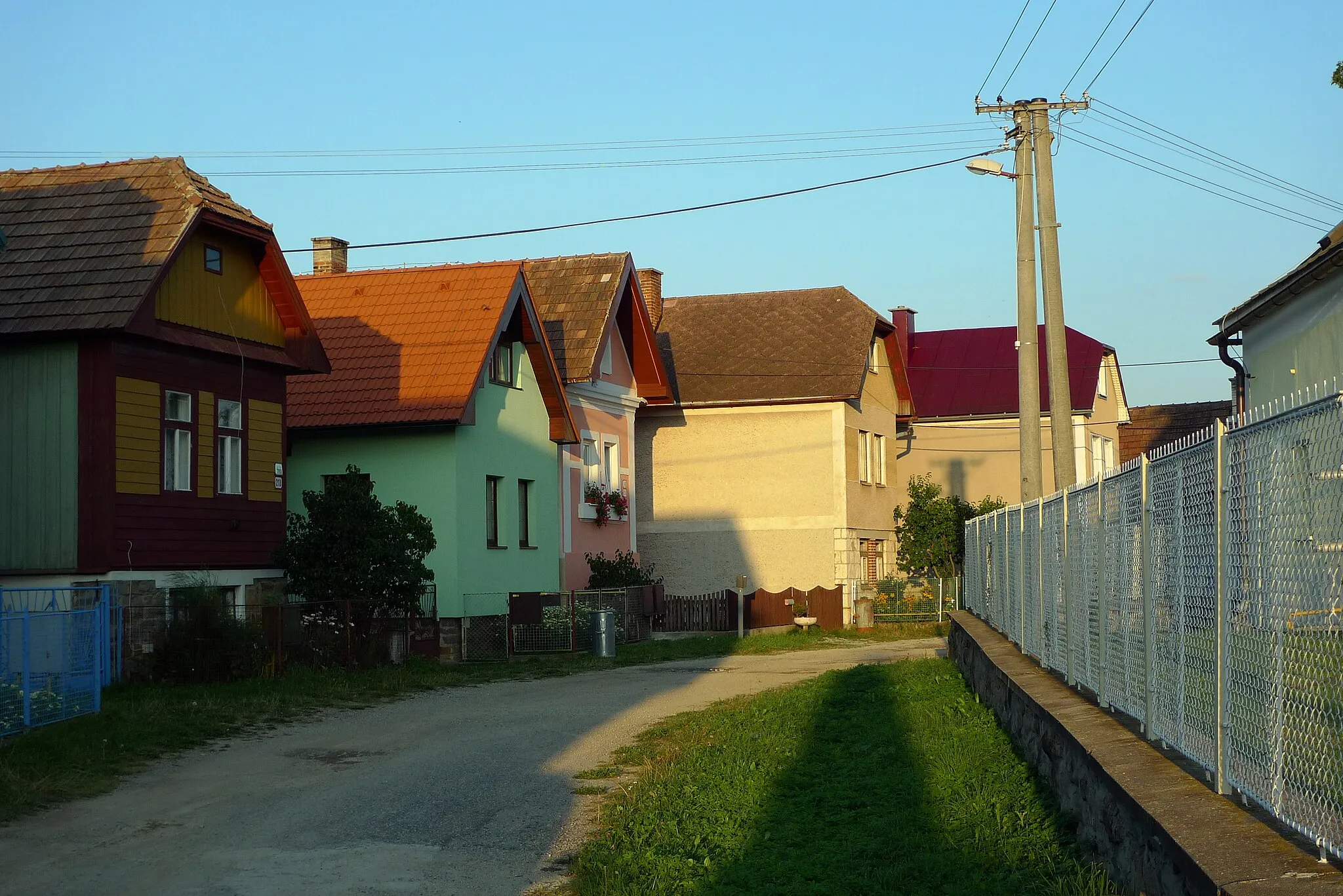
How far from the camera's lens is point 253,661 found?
1892 cm

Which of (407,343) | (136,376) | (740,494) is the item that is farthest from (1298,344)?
(740,494)

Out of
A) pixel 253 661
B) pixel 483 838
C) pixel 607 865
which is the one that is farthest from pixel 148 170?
pixel 607 865

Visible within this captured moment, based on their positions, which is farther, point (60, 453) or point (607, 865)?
point (60, 453)

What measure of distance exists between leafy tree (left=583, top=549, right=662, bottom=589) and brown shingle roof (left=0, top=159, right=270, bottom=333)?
12368mm

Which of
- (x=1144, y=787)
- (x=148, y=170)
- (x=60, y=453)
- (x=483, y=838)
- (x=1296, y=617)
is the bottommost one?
(x=483, y=838)

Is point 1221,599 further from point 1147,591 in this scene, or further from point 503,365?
point 503,365

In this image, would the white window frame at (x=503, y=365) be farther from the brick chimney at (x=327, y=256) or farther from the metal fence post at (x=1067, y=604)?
the metal fence post at (x=1067, y=604)

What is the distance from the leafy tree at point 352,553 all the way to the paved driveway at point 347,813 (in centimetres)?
515

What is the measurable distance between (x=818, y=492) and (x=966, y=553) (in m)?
14.4

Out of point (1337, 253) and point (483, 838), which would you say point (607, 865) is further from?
A: point (1337, 253)

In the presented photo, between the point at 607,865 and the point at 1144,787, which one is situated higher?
the point at 1144,787

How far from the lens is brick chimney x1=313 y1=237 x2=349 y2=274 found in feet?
108

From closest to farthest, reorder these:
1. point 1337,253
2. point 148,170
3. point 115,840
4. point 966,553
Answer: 1. point 115,840
2. point 1337,253
3. point 148,170
4. point 966,553

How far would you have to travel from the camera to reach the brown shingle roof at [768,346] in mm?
37312
